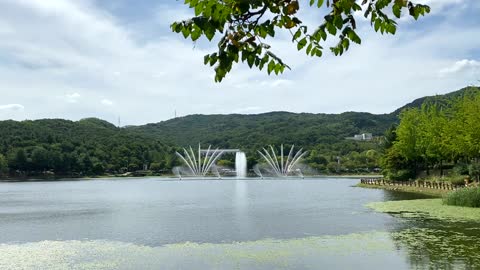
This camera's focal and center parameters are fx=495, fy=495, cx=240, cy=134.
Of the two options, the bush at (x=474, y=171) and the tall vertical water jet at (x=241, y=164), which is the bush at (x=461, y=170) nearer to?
the bush at (x=474, y=171)

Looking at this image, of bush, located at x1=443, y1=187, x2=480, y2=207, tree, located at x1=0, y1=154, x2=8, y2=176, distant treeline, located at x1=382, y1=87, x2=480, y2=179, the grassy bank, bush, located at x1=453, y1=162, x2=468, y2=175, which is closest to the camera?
bush, located at x1=443, y1=187, x2=480, y2=207

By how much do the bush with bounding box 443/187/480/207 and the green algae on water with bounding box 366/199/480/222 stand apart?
30.0 inches

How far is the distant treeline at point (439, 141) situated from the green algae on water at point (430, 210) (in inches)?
412

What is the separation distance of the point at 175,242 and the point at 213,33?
70.8 ft

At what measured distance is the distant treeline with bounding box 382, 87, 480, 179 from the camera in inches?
1967

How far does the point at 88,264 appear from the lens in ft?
65.7

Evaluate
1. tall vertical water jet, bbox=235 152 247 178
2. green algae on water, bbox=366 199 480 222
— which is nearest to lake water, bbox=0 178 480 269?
green algae on water, bbox=366 199 480 222

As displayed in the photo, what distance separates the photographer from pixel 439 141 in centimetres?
6206

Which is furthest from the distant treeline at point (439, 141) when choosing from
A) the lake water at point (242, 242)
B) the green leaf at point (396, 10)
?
the green leaf at point (396, 10)

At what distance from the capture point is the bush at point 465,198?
36312 millimetres

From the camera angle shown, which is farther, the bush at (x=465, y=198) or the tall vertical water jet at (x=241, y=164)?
the tall vertical water jet at (x=241, y=164)

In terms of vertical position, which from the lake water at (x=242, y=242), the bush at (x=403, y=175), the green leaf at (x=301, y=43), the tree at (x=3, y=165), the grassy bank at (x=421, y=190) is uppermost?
the tree at (x=3, y=165)

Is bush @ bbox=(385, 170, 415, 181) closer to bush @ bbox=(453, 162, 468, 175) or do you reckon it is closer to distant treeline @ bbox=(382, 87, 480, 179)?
distant treeline @ bbox=(382, 87, 480, 179)

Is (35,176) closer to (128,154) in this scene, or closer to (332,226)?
(128,154)
